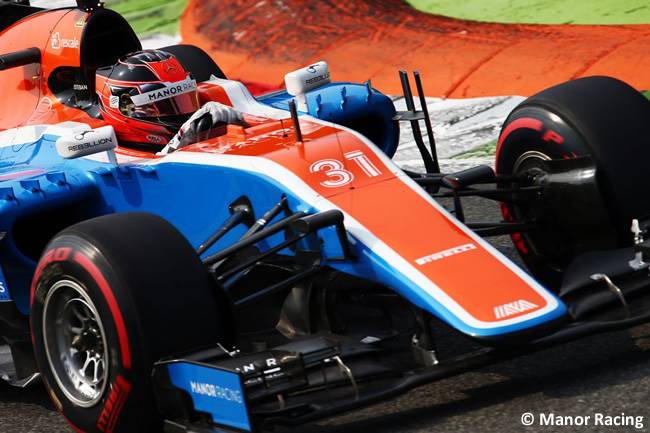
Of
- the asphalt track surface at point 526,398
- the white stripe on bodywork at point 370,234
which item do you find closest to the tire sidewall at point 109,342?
the asphalt track surface at point 526,398

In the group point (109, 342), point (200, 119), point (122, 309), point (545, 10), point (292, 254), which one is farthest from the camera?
point (545, 10)

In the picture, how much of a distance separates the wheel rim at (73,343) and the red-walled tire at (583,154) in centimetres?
231

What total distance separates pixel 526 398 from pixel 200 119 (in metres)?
2.42

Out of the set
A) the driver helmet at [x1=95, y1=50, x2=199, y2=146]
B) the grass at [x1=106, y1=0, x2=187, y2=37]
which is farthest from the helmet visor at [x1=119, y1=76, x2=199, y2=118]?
the grass at [x1=106, y1=0, x2=187, y2=37]

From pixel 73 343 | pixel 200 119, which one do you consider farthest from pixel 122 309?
pixel 200 119

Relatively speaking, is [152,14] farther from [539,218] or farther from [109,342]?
[109,342]

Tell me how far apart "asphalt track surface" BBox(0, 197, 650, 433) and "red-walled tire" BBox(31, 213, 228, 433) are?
505mm

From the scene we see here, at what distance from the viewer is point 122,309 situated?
4285mm

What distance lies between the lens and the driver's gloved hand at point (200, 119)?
19.1 ft

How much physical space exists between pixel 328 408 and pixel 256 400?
10.6 inches

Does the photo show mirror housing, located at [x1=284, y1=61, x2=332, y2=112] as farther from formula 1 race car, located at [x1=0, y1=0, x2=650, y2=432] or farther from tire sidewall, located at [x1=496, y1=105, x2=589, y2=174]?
tire sidewall, located at [x1=496, y1=105, x2=589, y2=174]

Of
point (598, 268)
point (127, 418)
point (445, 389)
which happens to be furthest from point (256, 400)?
point (598, 268)

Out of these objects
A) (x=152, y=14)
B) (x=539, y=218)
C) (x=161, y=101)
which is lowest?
(x=539, y=218)

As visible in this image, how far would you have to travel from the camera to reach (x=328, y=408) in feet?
13.5
